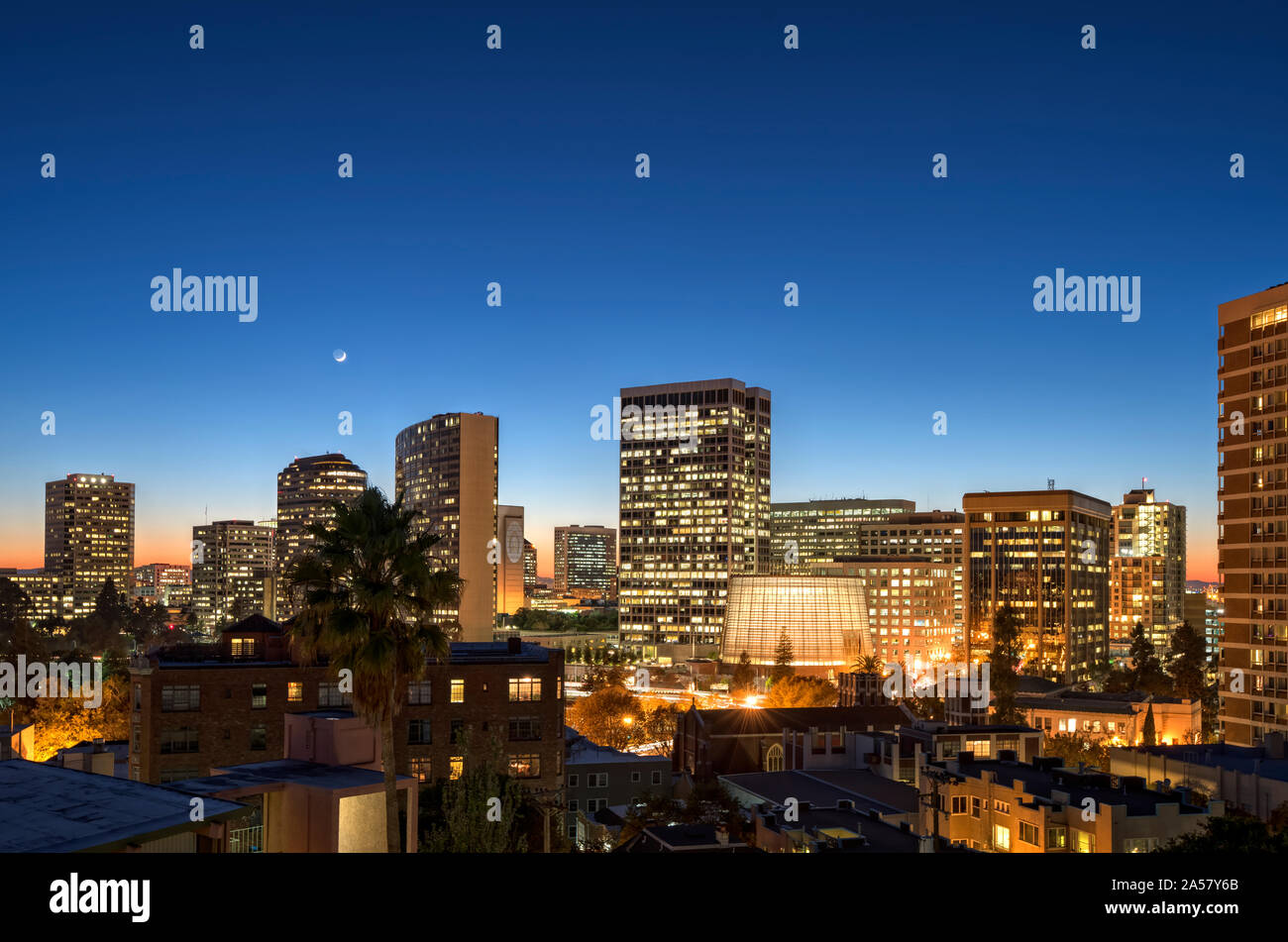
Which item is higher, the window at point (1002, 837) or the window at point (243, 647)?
the window at point (243, 647)

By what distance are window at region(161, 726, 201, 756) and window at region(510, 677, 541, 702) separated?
1870cm

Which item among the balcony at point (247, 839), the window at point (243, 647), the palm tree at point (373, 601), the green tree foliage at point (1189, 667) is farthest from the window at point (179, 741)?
the green tree foliage at point (1189, 667)

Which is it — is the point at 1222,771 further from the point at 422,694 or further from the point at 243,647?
the point at 243,647

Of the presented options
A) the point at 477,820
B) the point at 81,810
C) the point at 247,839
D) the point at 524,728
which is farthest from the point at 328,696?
the point at 81,810

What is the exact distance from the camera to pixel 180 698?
6147cm

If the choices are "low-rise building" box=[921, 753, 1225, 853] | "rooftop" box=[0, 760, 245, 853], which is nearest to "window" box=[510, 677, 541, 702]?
"low-rise building" box=[921, 753, 1225, 853]

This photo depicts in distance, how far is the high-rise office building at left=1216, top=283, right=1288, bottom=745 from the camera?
9844 cm

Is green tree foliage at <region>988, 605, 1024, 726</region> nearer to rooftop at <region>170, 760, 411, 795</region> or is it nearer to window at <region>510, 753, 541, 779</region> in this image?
window at <region>510, 753, 541, 779</region>

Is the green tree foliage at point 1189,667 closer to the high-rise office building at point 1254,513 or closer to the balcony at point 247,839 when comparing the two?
the high-rise office building at point 1254,513

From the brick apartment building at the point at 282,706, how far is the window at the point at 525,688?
0.06 metres

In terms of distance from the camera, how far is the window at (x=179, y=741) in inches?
2394
